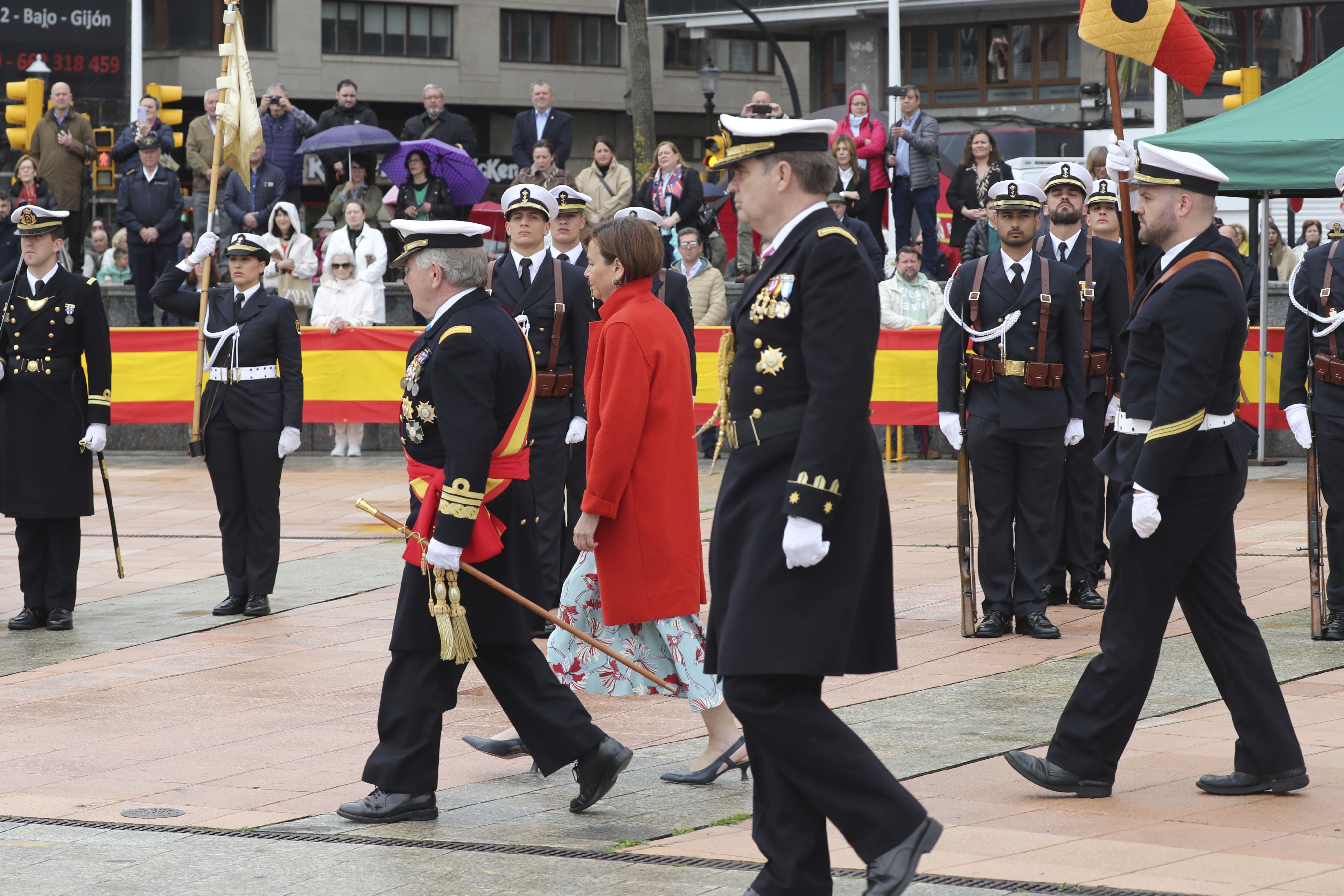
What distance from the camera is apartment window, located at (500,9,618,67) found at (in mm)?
52875

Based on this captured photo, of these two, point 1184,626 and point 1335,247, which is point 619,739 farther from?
point 1335,247

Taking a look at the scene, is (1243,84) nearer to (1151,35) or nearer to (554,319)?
(1151,35)

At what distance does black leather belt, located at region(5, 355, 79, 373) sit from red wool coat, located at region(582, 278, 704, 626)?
15.5ft

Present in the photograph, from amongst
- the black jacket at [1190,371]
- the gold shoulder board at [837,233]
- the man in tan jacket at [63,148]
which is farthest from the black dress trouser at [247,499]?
the man in tan jacket at [63,148]

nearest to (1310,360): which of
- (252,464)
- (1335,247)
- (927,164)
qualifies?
(1335,247)

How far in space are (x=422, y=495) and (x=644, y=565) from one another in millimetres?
851

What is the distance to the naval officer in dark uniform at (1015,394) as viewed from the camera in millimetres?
9031

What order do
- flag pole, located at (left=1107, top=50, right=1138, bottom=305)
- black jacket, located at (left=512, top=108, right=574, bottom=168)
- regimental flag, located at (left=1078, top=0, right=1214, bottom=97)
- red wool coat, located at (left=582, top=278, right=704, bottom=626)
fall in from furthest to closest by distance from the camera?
black jacket, located at (left=512, top=108, right=574, bottom=168) → regimental flag, located at (left=1078, top=0, right=1214, bottom=97) → flag pole, located at (left=1107, top=50, right=1138, bottom=305) → red wool coat, located at (left=582, top=278, right=704, bottom=626)

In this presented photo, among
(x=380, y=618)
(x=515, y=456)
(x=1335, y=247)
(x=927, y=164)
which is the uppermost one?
(x=927, y=164)

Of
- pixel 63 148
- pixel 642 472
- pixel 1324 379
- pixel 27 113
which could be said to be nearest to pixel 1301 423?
pixel 1324 379

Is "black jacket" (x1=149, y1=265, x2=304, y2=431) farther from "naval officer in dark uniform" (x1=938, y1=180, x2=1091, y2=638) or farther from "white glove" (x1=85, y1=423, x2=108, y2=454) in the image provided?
"naval officer in dark uniform" (x1=938, y1=180, x2=1091, y2=638)

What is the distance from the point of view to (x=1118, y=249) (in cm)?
976

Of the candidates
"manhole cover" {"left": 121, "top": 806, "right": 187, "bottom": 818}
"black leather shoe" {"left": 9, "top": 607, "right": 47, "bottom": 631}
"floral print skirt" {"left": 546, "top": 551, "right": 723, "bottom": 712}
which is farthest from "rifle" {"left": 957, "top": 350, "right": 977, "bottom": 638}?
"black leather shoe" {"left": 9, "top": 607, "right": 47, "bottom": 631}

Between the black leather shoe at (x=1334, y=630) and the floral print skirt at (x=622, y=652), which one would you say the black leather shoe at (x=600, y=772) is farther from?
the black leather shoe at (x=1334, y=630)
